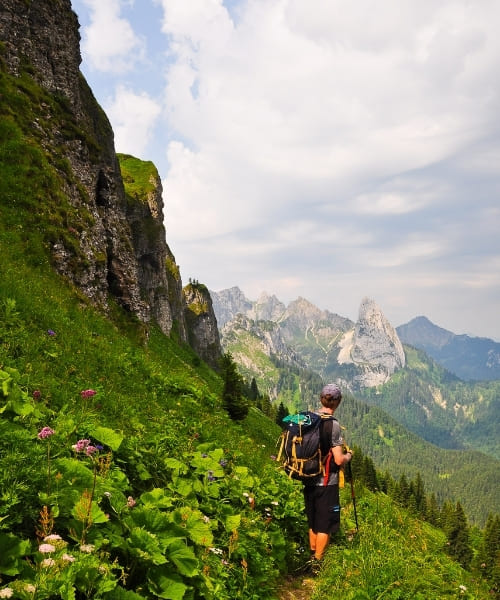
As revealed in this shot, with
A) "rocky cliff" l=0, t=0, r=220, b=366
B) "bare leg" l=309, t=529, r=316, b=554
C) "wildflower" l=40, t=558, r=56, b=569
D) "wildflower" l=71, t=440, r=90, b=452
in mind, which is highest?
"rocky cliff" l=0, t=0, r=220, b=366

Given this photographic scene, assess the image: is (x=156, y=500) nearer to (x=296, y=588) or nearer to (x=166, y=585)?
(x=166, y=585)

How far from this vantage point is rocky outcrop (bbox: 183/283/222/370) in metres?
104

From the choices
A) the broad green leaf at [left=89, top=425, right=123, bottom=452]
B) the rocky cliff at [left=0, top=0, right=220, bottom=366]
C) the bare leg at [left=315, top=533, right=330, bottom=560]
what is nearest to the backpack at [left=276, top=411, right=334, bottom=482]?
the bare leg at [left=315, top=533, right=330, bottom=560]

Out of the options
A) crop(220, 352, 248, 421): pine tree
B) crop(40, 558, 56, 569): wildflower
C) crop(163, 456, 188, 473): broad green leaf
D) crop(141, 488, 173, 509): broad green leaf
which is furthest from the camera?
crop(220, 352, 248, 421): pine tree

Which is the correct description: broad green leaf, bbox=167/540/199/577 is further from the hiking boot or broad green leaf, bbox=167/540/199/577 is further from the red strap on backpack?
the hiking boot

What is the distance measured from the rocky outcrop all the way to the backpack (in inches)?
3669

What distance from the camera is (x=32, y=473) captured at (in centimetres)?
393

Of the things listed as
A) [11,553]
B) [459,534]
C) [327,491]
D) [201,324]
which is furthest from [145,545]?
[201,324]

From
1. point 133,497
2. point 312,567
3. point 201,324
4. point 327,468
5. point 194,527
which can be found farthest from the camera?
point 201,324

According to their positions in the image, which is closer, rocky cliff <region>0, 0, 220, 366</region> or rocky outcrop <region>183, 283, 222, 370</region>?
rocky cliff <region>0, 0, 220, 366</region>

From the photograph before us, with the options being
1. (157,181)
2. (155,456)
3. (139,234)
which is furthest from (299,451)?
(157,181)

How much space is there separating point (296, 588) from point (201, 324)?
4037 inches

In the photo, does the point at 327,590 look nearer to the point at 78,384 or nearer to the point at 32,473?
the point at 32,473

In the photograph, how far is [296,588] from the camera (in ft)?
23.8
